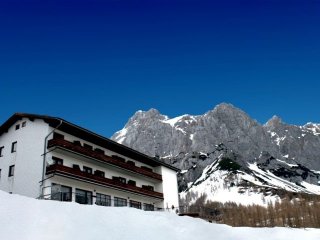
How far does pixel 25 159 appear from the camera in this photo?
153 ft

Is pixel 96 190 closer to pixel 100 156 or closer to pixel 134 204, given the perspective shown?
pixel 100 156

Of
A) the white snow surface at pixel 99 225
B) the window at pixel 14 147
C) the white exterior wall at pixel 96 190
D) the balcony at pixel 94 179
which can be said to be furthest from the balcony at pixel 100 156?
the white snow surface at pixel 99 225

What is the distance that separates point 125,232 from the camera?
56.0 feet

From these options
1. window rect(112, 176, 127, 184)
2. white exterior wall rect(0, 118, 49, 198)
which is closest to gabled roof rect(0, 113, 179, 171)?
white exterior wall rect(0, 118, 49, 198)

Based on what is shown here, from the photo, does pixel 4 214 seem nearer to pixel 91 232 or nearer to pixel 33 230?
pixel 33 230

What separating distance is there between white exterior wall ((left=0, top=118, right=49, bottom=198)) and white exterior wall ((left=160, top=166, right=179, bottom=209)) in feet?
78.1

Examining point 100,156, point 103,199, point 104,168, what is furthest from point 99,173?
point 103,199

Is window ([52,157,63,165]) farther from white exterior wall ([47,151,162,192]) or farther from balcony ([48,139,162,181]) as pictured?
balcony ([48,139,162,181])

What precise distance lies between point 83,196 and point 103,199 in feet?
12.6

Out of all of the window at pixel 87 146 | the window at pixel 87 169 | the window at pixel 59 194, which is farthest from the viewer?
the window at pixel 87 146

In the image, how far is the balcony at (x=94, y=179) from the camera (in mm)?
43188

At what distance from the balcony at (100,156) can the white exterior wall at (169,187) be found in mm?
2481

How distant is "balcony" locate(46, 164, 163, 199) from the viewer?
142 ft

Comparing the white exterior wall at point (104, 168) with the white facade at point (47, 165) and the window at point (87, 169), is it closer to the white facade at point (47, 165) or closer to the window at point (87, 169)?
the white facade at point (47, 165)
